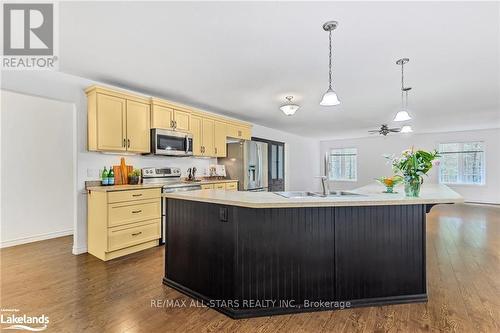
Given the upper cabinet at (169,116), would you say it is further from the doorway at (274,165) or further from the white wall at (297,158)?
the white wall at (297,158)

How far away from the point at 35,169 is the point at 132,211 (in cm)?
208

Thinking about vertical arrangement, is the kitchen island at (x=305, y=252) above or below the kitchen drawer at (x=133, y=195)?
below

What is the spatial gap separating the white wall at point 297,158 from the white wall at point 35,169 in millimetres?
4221

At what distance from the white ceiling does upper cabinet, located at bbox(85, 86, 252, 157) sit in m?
0.22

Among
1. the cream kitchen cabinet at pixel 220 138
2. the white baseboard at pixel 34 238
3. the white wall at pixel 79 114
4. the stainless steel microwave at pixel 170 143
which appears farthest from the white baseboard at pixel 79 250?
the cream kitchen cabinet at pixel 220 138

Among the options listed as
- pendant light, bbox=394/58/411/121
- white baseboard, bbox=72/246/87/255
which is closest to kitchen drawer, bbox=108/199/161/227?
white baseboard, bbox=72/246/87/255

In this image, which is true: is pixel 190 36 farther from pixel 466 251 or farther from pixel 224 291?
pixel 466 251

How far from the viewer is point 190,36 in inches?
92.4

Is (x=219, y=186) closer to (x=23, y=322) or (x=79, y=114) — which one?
(x=79, y=114)

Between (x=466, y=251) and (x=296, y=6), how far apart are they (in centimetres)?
376

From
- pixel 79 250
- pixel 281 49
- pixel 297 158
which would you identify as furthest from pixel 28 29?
pixel 297 158

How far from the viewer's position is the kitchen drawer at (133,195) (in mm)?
3175

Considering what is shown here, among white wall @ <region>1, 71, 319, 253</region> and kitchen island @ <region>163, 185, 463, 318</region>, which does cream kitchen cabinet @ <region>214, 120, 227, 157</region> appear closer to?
white wall @ <region>1, 71, 319, 253</region>

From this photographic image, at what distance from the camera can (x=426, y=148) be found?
8.52 meters
